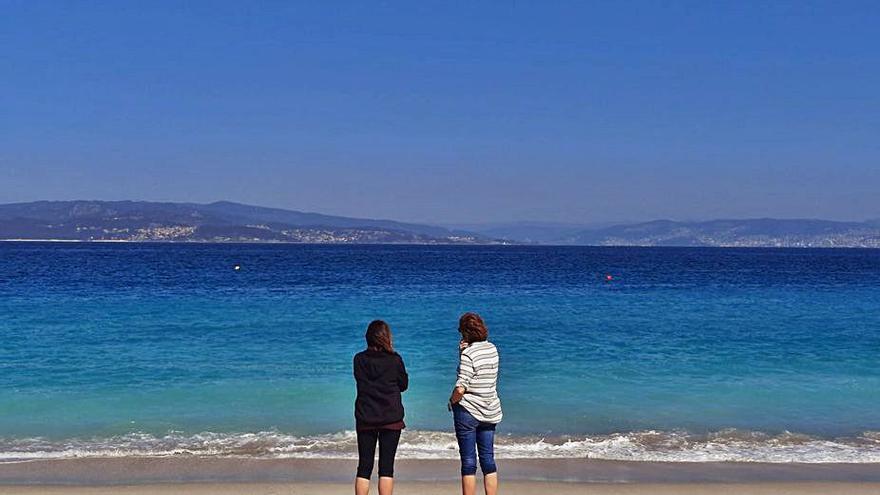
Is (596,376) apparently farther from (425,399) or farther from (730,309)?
(730,309)

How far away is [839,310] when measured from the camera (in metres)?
32.1

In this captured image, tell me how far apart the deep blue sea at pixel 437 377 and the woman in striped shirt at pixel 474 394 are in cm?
363

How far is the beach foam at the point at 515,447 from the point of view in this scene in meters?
10.7

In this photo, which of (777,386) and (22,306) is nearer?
(777,386)

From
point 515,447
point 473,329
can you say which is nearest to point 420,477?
point 515,447

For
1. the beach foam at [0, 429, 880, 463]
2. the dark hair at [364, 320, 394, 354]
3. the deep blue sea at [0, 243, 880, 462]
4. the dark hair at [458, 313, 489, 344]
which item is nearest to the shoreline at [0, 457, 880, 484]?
the beach foam at [0, 429, 880, 463]

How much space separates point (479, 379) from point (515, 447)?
4.45 m

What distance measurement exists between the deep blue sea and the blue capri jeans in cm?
354

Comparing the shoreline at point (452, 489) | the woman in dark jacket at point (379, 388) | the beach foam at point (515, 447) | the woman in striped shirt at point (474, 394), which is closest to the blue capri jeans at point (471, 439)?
the woman in striped shirt at point (474, 394)

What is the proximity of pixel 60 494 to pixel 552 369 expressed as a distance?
10.9 meters

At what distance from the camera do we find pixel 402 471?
31.8 feet

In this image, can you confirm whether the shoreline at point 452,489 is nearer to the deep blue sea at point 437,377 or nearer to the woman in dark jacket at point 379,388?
the deep blue sea at point 437,377

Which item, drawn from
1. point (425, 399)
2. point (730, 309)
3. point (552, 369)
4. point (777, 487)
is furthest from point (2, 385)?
point (730, 309)

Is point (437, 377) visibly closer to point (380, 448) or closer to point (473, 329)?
point (380, 448)
